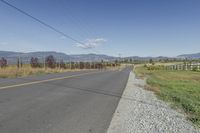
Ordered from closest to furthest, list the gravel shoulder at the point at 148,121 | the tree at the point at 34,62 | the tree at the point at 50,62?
the gravel shoulder at the point at 148,121 < the tree at the point at 34,62 < the tree at the point at 50,62

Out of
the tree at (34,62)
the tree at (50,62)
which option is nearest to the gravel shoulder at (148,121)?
the tree at (34,62)

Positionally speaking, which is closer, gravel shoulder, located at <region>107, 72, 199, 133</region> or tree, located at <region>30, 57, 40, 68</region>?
gravel shoulder, located at <region>107, 72, 199, 133</region>

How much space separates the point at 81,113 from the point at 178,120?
2.69 meters

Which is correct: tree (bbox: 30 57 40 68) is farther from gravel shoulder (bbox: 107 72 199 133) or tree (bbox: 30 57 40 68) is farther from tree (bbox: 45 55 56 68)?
gravel shoulder (bbox: 107 72 199 133)

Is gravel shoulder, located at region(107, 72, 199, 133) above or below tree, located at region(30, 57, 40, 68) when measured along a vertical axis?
below

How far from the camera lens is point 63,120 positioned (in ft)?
18.1

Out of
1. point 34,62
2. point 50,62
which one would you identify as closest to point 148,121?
point 34,62

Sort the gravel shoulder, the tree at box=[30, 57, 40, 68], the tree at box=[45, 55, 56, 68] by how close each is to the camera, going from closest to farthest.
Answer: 1. the gravel shoulder
2. the tree at box=[30, 57, 40, 68]
3. the tree at box=[45, 55, 56, 68]

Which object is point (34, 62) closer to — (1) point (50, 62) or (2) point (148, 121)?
(1) point (50, 62)

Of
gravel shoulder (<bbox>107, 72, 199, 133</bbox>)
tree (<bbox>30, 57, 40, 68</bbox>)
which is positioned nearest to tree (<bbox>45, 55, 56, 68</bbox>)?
tree (<bbox>30, 57, 40, 68</bbox>)

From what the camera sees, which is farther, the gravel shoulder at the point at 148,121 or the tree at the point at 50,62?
the tree at the point at 50,62

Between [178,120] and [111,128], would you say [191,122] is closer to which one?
[178,120]

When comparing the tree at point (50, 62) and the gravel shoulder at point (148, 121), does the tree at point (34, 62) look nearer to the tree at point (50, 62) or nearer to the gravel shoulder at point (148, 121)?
the tree at point (50, 62)

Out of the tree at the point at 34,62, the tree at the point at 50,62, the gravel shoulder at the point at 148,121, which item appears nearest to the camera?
the gravel shoulder at the point at 148,121
